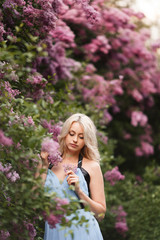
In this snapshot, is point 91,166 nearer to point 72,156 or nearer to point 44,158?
point 72,156

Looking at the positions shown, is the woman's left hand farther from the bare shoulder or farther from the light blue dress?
the bare shoulder

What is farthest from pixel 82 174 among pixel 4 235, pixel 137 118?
pixel 137 118

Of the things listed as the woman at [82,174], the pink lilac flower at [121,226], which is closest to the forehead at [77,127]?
the woman at [82,174]

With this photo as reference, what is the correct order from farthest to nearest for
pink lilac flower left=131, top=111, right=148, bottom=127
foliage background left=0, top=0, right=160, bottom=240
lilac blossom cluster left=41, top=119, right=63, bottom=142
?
1. pink lilac flower left=131, top=111, right=148, bottom=127
2. lilac blossom cluster left=41, top=119, right=63, bottom=142
3. foliage background left=0, top=0, right=160, bottom=240

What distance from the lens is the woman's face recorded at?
2553 mm

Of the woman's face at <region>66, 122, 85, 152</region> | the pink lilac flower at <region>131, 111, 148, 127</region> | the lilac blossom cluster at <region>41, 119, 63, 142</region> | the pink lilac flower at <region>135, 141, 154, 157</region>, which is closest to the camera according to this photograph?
the woman's face at <region>66, 122, 85, 152</region>

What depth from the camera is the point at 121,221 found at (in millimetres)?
4887

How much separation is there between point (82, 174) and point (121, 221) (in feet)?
8.85

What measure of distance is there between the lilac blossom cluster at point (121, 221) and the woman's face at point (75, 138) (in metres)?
2.62

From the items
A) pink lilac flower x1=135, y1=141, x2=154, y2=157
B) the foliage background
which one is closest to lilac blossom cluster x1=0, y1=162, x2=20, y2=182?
the foliage background

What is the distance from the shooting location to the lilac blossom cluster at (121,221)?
480 cm

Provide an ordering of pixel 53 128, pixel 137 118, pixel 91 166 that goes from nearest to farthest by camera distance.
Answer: pixel 91 166 < pixel 53 128 < pixel 137 118

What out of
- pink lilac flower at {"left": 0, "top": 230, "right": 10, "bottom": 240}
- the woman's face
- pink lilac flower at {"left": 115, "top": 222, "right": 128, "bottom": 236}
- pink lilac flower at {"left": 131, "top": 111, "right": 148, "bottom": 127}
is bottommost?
pink lilac flower at {"left": 0, "top": 230, "right": 10, "bottom": 240}

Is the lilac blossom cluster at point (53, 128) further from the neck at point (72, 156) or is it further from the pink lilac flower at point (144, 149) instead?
the pink lilac flower at point (144, 149)
